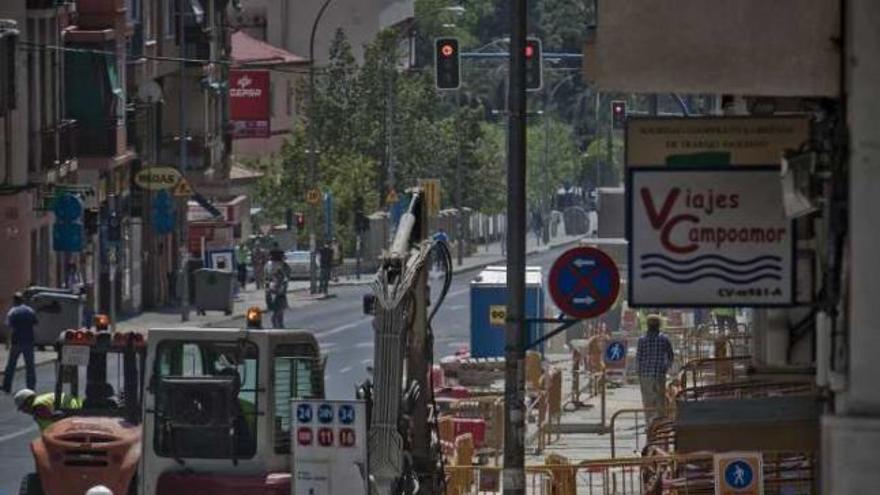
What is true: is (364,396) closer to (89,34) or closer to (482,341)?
(482,341)

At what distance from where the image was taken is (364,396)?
1972 centimetres

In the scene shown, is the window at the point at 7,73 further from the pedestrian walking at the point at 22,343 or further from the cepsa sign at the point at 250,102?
the cepsa sign at the point at 250,102

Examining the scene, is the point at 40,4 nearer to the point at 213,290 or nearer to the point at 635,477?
the point at 213,290

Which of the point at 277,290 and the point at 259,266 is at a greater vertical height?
the point at 277,290

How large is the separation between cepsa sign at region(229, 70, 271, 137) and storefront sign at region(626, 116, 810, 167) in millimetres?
80012

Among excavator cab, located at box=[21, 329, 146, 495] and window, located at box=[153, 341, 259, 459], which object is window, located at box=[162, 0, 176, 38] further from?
window, located at box=[153, 341, 259, 459]

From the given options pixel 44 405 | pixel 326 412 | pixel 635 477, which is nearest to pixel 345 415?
pixel 326 412

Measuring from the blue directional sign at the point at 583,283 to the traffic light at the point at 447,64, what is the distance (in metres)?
23.6

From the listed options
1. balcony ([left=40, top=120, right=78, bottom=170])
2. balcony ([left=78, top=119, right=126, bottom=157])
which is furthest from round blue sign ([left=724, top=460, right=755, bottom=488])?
balcony ([left=78, top=119, right=126, bottom=157])

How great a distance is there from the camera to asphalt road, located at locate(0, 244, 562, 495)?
3081 centimetres

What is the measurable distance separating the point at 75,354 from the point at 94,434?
3.20ft

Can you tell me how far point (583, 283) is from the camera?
2075cm

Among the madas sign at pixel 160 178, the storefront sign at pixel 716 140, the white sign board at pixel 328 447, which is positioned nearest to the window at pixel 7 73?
the madas sign at pixel 160 178

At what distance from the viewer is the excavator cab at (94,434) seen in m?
21.4
